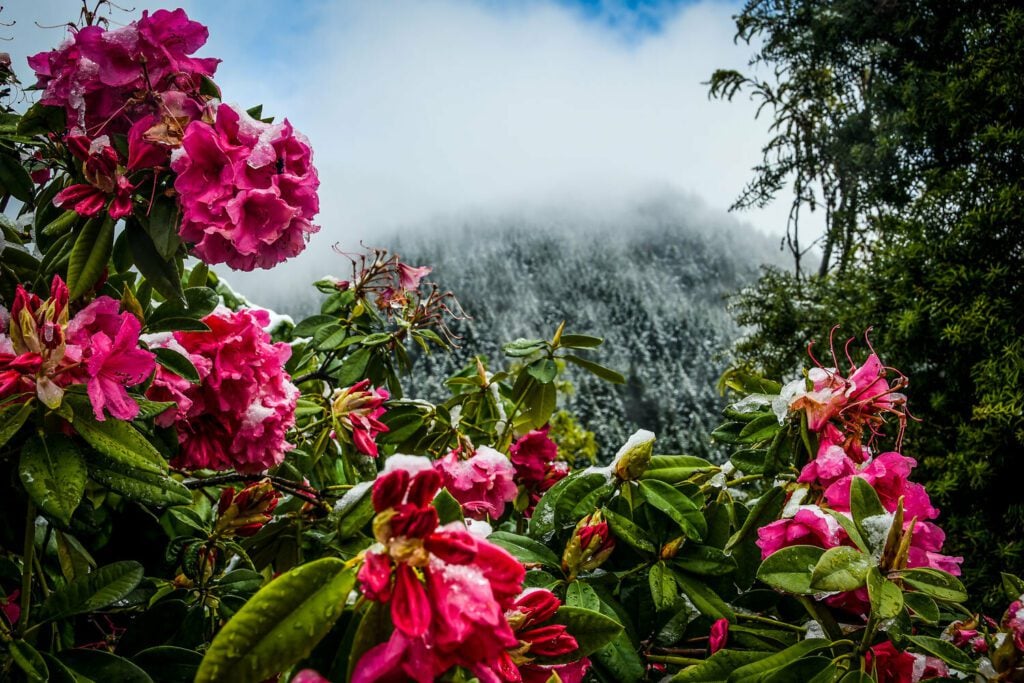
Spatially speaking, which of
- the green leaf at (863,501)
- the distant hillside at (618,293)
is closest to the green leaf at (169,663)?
the green leaf at (863,501)

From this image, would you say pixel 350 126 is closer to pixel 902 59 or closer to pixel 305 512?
pixel 902 59

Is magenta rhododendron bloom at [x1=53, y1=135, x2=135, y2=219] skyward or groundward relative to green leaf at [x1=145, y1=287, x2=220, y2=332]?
skyward

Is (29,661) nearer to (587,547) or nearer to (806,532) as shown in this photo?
(587,547)

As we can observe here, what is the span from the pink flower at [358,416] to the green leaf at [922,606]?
62 cm

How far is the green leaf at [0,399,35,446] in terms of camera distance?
19.4 inches

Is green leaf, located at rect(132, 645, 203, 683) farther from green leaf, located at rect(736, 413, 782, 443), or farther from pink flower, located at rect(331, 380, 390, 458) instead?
green leaf, located at rect(736, 413, 782, 443)

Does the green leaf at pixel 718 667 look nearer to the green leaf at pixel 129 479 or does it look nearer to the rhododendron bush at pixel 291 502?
the rhododendron bush at pixel 291 502

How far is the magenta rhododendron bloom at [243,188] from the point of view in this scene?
568 millimetres

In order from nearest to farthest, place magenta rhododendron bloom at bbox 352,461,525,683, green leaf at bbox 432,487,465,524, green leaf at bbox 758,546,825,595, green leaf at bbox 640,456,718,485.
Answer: magenta rhododendron bloom at bbox 352,461,525,683 → green leaf at bbox 432,487,465,524 → green leaf at bbox 758,546,825,595 → green leaf at bbox 640,456,718,485

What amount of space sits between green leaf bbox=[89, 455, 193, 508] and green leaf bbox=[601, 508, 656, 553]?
0.43 metres

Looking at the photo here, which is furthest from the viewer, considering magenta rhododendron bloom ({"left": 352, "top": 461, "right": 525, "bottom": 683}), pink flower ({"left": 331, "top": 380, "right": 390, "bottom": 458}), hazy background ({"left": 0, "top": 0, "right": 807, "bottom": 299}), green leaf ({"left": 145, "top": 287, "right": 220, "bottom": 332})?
hazy background ({"left": 0, "top": 0, "right": 807, "bottom": 299})

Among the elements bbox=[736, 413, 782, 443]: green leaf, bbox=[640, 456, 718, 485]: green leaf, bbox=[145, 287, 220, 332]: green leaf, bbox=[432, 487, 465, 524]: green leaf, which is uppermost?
bbox=[145, 287, 220, 332]: green leaf

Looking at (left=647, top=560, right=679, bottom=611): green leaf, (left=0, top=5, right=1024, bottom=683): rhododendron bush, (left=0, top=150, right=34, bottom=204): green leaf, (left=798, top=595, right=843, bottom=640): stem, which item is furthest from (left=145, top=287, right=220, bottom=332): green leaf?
(left=798, top=595, right=843, bottom=640): stem

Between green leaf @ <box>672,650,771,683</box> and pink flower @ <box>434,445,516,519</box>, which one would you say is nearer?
green leaf @ <box>672,650,771,683</box>
